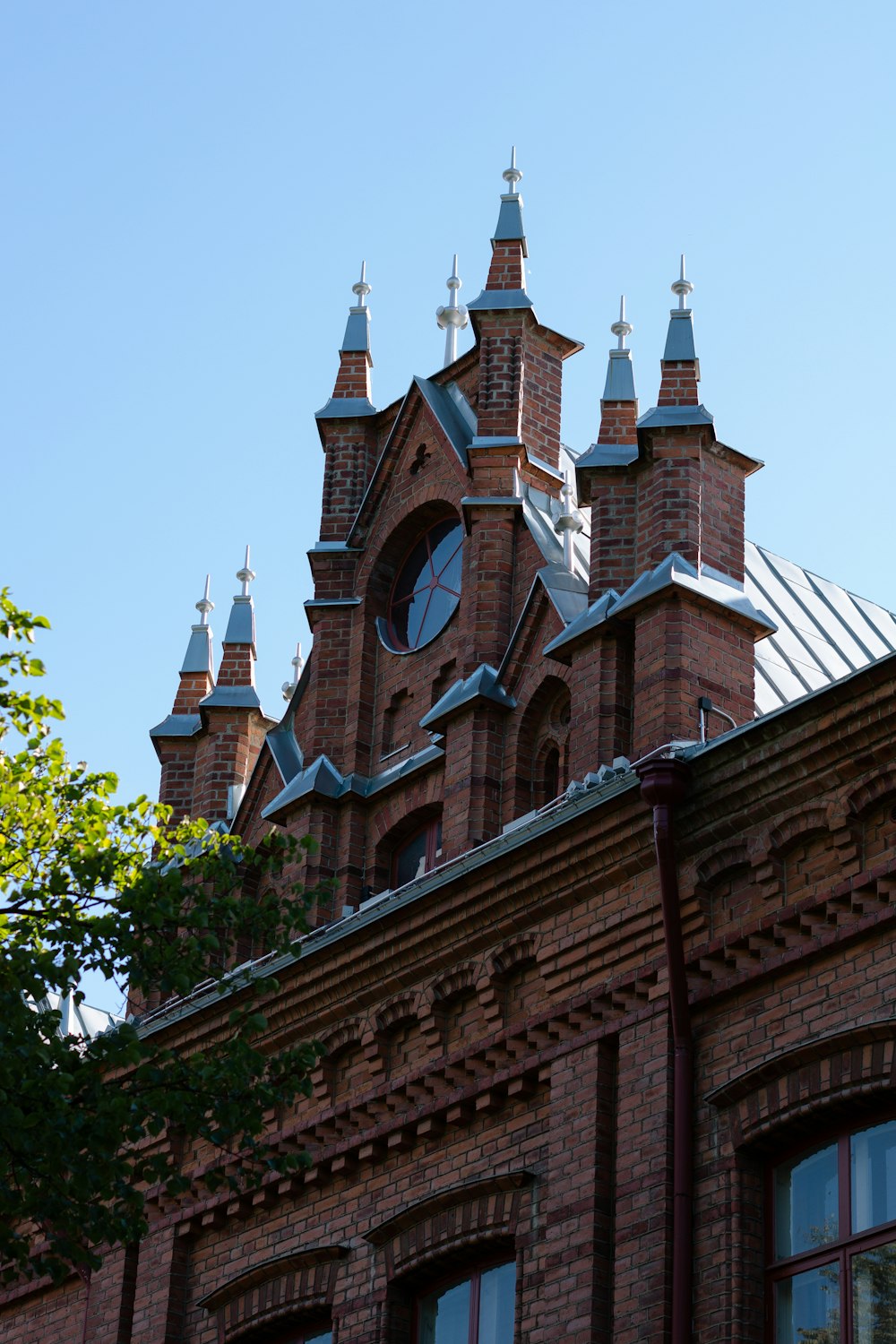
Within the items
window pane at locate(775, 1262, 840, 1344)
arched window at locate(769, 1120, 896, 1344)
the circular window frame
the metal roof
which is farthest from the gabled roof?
window pane at locate(775, 1262, 840, 1344)

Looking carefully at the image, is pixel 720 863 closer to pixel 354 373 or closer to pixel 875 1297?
pixel 875 1297

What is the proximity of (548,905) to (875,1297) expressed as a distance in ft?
12.7

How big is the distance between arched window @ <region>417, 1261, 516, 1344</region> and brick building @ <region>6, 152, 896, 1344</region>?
31 millimetres

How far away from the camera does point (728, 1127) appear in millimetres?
15391

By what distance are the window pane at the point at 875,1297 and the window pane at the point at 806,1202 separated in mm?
367

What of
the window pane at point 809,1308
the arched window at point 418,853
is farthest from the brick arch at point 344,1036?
the window pane at point 809,1308

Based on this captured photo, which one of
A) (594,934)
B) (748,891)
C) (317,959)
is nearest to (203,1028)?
(317,959)

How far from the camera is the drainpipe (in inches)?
589

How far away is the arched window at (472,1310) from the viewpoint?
54.6 feet

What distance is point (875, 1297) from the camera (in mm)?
14266

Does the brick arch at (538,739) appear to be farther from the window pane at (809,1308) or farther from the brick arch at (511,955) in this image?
the window pane at (809,1308)

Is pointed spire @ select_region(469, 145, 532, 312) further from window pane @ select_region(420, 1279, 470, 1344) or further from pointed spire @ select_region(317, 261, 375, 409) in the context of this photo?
window pane @ select_region(420, 1279, 470, 1344)

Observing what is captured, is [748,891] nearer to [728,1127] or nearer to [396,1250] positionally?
[728,1127]

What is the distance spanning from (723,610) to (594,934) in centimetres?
288
